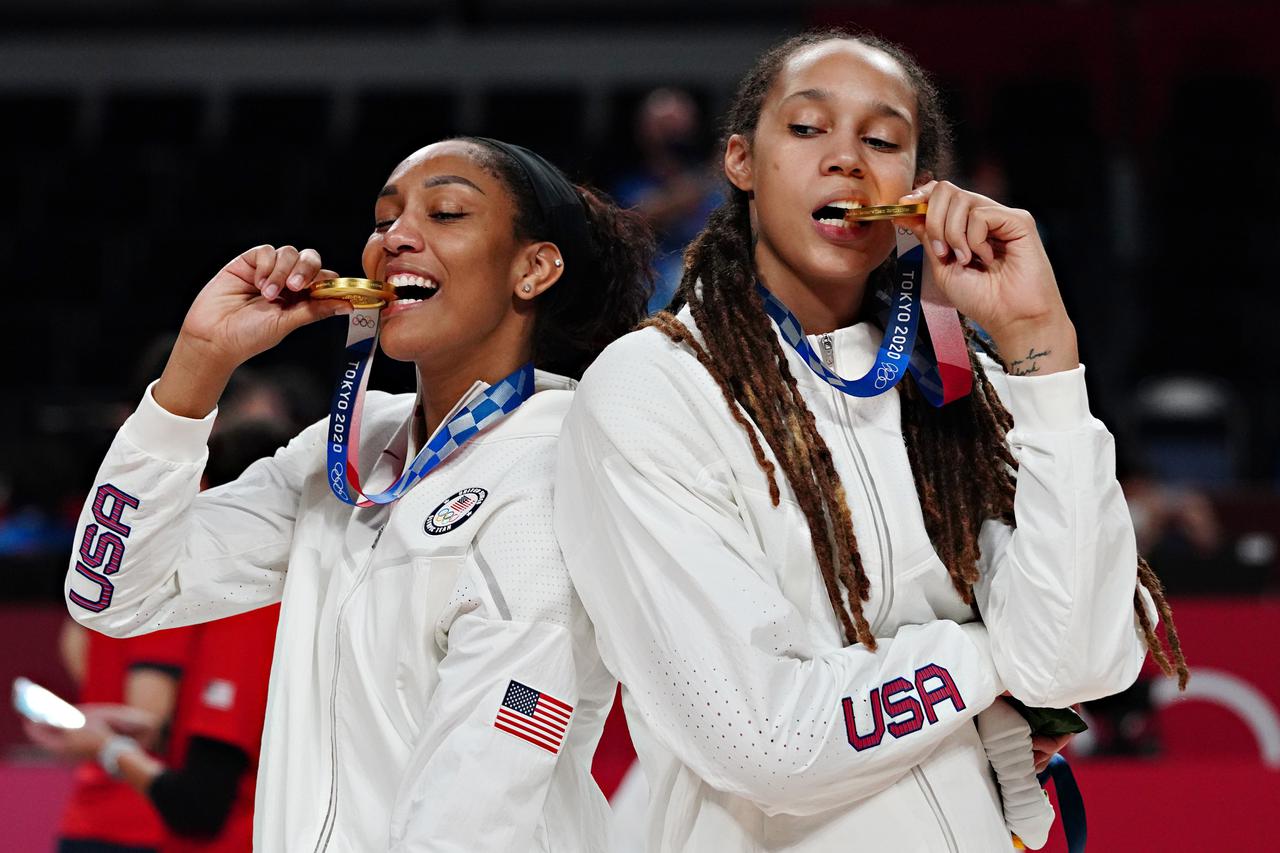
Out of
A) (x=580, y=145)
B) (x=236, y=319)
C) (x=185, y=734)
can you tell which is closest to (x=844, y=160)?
(x=236, y=319)

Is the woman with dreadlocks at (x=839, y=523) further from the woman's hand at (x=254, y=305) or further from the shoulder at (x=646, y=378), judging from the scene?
the woman's hand at (x=254, y=305)

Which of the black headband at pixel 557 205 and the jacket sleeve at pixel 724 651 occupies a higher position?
the black headband at pixel 557 205

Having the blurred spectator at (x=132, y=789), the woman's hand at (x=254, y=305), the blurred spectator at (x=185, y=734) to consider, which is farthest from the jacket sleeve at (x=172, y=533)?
the blurred spectator at (x=132, y=789)

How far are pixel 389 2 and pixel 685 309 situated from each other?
379 inches

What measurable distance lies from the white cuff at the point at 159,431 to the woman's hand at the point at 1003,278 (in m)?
1.11

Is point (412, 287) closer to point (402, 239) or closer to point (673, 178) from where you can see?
point (402, 239)

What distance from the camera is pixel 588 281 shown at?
2.71m

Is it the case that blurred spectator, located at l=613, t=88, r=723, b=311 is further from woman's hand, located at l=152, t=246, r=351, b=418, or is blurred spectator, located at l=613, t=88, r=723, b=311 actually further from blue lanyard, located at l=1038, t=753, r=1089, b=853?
blue lanyard, located at l=1038, t=753, r=1089, b=853

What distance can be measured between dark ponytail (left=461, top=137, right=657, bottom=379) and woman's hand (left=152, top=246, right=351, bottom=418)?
1.15ft

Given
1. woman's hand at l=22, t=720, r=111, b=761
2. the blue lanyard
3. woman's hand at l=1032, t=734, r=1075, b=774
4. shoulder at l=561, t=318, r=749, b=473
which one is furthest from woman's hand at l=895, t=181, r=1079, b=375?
woman's hand at l=22, t=720, r=111, b=761

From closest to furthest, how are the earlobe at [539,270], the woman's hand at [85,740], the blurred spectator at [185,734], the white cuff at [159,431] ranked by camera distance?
the white cuff at [159,431] → the earlobe at [539,270] → the blurred spectator at [185,734] → the woman's hand at [85,740]

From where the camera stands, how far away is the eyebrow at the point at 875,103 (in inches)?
87.7

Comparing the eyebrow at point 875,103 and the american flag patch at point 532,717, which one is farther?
the eyebrow at point 875,103

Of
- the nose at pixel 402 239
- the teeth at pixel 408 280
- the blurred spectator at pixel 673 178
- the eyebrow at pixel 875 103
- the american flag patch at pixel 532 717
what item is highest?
the eyebrow at pixel 875 103
